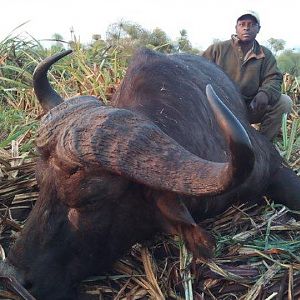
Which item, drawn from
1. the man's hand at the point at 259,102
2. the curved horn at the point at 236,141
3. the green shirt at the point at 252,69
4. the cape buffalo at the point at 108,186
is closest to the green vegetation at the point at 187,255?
the cape buffalo at the point at 108,186

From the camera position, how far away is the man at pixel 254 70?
596 centimetres

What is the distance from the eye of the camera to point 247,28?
5984 mm

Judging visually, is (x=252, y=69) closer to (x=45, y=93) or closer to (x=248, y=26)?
(x=248, y=26)

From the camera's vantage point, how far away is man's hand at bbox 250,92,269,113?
560 centimetres

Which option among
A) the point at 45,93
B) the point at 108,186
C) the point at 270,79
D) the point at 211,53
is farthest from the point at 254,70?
the point at 108,186

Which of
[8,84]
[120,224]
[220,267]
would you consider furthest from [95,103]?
[8,84]

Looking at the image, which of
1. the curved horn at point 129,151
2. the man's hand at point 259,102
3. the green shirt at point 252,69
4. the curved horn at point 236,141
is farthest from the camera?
the green shirt at point 252,69

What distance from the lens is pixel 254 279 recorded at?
3.34 m

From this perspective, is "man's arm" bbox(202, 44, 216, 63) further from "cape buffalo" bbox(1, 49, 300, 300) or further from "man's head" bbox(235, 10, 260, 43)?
"cape buffalo" bbox(1, 49, 300, 300)

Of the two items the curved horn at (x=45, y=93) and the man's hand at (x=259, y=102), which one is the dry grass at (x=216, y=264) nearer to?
the curved horn at (x=45, y=93)

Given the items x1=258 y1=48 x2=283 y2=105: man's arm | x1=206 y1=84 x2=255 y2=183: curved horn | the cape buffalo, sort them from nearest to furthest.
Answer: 1. x1=206 y1=84 x2=255 y2=183: curved horn
2. the cape buffalo
3. x1=258 y1=48 x2=283 y2=105: man's arm

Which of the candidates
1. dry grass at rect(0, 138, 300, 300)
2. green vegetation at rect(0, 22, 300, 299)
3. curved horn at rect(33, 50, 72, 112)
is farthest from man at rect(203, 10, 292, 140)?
curved horn at rect(33, 50, 72, 112)

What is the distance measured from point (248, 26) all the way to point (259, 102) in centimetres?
91

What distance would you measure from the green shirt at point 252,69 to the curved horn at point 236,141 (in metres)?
3.53
